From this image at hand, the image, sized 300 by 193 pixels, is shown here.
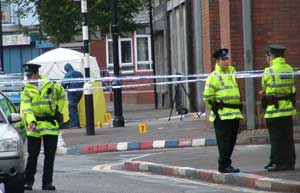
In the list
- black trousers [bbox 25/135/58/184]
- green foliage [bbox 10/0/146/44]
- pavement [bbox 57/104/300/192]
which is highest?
green foliage [bbox 10/0/146/44]

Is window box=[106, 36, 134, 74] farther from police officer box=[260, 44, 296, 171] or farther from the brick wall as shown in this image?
police officer box=[260, 44, 296, 171]

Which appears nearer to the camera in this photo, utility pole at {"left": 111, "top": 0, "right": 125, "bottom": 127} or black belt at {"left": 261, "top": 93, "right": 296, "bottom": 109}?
black belt at {"left": 261, "top": 93, "right": 296, "bottom": 109}

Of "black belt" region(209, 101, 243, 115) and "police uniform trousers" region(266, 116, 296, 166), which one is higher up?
"black belt" region(209, 101, 243, 115)

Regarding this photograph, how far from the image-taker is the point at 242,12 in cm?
1716

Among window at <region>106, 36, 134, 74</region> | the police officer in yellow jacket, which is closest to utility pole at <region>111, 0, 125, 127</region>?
the police officer in yellow jacket

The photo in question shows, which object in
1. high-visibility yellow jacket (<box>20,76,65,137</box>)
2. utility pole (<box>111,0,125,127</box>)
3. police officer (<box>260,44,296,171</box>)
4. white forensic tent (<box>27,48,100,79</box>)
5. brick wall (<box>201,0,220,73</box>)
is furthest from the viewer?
white forensic tent (<box>27,48,100,79</box>)

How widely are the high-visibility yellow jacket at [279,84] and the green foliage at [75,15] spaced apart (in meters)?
19.4

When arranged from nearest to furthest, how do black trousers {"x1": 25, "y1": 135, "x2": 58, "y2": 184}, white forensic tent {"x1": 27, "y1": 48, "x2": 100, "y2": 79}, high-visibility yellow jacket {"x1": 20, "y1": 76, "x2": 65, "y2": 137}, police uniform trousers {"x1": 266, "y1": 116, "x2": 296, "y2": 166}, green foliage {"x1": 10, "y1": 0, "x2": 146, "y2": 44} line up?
high-visibility yellow jacket {"x1": 20, "y1": 76, "x2": 65, "y2": 137}, black trousers {"x1": 25, "y1": 135, "x2": 58, "y2": 184}, police uniform trousers {"x1": 266, "y1": 116, "x2": 296, "y2": 166}, white forensic tent {"x1": 27, "y1": 48, "x2": 100, "y2": 79}, green foliage {"x1": 10, "y1": 0, "x2": 146, "y2": 44}

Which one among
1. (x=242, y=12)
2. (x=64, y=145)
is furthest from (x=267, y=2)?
(x=64, y=145)

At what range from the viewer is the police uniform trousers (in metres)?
12.0

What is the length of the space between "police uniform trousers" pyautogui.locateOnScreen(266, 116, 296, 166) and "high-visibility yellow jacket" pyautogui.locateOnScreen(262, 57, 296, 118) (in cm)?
11

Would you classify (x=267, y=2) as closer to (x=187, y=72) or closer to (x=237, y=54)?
(x=237, y=54)

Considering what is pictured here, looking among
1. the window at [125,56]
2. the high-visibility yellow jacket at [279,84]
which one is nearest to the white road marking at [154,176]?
the high-visibility yellow jacket at [279,84]

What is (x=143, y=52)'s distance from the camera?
40562 mm
